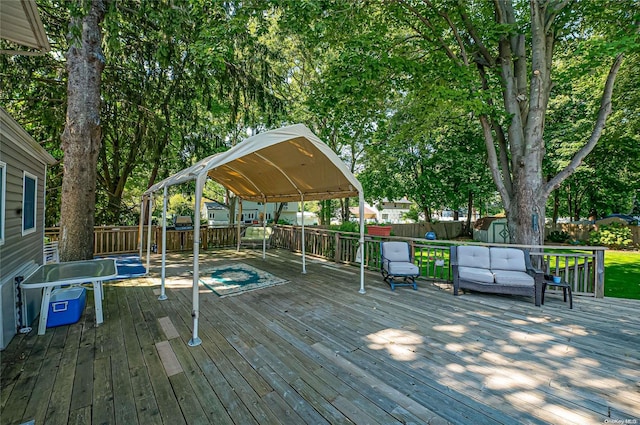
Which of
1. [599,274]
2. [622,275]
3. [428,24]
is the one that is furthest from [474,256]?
[622,275]

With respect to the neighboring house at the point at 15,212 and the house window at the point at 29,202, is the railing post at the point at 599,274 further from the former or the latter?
the house window at the point at 29,202

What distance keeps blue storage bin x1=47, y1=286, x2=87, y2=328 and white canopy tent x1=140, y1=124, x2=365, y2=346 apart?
1134mm

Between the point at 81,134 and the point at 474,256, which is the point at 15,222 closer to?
the point at 81,134

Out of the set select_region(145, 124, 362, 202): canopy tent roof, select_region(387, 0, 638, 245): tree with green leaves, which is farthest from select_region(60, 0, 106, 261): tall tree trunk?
select_region(387, 0, 638, 245): tree with green leaves

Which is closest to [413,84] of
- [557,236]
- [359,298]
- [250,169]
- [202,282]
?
[250,169]

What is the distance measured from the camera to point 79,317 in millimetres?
3709

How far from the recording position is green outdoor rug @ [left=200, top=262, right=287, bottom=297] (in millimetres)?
5191

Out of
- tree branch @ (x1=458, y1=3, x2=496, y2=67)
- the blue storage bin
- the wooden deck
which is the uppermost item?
tree branch @ (x1=458, y1=3, x2=496, y2=67)

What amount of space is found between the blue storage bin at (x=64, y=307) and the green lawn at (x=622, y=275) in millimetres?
9901

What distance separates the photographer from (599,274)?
15.3 ft

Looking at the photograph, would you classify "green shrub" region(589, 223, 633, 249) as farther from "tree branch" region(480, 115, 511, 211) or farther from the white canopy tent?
the white canopy tent

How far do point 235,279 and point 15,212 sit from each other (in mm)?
3577

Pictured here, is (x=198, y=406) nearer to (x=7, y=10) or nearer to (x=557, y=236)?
(x=7, y=10)

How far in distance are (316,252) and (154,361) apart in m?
6.28
